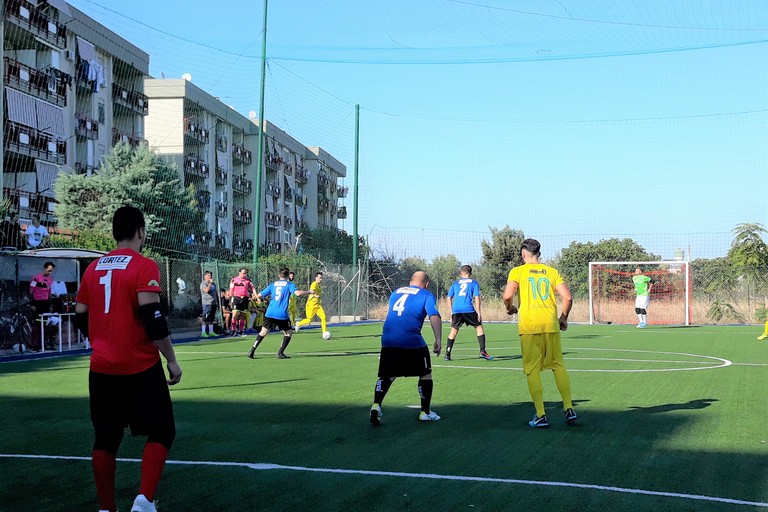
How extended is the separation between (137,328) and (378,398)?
166 inches

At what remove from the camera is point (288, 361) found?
16.8m

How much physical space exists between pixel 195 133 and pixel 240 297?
32213 millimetres

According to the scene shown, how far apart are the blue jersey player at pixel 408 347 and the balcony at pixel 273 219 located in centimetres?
6371

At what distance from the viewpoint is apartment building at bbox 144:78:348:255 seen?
181 feet

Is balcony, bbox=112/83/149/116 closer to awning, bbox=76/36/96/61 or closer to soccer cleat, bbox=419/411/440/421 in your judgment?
awning, bbox=76/36/96/61

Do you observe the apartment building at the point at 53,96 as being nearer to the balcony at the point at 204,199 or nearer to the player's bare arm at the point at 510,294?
the balcony at the point at 204,199

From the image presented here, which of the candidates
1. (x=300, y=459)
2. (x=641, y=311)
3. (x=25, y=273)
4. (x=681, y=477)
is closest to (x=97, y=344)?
(x=300, y=459)

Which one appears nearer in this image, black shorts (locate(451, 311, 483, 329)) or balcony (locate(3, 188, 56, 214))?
black shorts (locate(451, 311, 483, 329))

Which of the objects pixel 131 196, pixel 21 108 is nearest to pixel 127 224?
pixel 21 108

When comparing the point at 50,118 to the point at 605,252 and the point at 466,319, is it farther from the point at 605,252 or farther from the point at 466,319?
the point at 605,252

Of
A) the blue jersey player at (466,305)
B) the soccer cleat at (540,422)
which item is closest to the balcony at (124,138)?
the blue jersey player at (466,305)

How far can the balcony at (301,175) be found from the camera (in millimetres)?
81688

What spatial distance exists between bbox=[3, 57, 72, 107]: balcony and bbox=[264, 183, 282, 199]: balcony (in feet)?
101

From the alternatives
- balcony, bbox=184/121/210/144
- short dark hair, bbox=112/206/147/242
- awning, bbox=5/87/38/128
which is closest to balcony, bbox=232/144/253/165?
balcony, bbox=184/121/210/144
